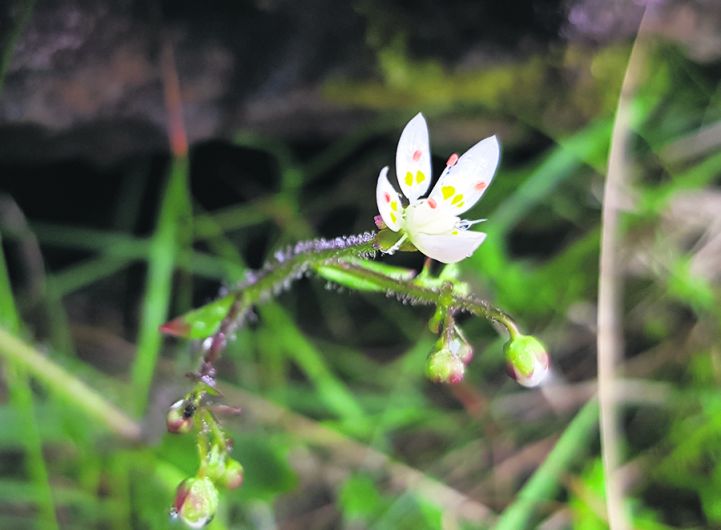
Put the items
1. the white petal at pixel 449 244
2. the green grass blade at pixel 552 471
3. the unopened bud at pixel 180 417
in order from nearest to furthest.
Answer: the white petal at pixel 449 244, the unopened bud at pixel 180 417, the green grass blade at pixel 552 471

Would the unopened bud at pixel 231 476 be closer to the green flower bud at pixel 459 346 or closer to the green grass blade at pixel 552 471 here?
the green flower bud at pixel 459 346

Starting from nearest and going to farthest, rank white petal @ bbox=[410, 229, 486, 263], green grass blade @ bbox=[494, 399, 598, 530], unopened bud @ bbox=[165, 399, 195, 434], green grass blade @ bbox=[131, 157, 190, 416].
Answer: white petal @ bbox=[410, 229, 486, 263]
unopened bud @ bbox=[165, 399, 195, 434]
green grass blade @ bbox=[494, 399, 598, 530]
green grass blade @ bbox=[131, 157, 190, 416]

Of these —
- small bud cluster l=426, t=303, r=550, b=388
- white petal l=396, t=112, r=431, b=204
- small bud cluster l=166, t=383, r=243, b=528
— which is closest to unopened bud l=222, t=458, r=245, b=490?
small bud cluster l=166, t=383, r=243, b=528

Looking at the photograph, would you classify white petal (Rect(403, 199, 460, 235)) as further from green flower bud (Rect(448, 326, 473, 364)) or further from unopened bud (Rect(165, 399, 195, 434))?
unopened bud (Rect(165, 399, 195, 434))

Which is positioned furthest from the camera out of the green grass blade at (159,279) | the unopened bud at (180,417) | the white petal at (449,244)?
the green grass blade at (159,279)

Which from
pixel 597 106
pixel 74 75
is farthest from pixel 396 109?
pixel 74 75

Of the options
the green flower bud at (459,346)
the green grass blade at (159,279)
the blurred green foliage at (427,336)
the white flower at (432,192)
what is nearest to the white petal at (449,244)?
the white flower at (432,192)

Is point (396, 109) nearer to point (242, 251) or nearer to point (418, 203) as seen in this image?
point (242, 251)
